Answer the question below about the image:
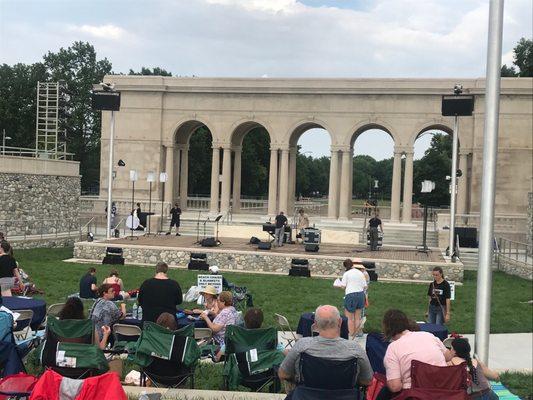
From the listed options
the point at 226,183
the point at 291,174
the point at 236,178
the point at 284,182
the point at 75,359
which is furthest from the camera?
the point at 236,178

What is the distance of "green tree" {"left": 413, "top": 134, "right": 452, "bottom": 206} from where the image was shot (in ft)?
254

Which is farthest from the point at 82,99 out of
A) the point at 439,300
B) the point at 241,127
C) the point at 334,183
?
the point at 439,300

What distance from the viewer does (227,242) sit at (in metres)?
32.7

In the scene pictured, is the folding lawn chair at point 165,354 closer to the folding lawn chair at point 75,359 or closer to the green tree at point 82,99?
the folding lawn chair at point 75,359

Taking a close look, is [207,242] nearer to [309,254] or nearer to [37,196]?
[309,254]

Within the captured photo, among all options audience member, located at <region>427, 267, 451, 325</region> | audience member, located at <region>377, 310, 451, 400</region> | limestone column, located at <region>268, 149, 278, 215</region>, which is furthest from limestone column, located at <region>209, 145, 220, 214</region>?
audience member, located at <region>377, 310, 451, 400</region>

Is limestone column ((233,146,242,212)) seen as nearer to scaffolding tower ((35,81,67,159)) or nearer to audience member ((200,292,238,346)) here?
Answer: scaffolding tower ((35,81,67,159))

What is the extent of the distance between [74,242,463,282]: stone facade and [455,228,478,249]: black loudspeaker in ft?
32.4

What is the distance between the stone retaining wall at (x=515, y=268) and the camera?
87.2 feet

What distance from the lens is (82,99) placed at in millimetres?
84625

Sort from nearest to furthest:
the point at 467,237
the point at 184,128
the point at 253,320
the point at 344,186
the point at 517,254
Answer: the point at 253,320, the point at 517,254, the point at 467,237, the point at 344,186, the point at 184,128

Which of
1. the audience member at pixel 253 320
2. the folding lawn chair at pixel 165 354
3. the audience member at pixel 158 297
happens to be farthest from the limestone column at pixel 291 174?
the folding lawn chair at pixel 165 354

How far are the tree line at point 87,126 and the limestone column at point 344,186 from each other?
33.2 metres

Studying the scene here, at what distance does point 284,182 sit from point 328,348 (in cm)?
3813
